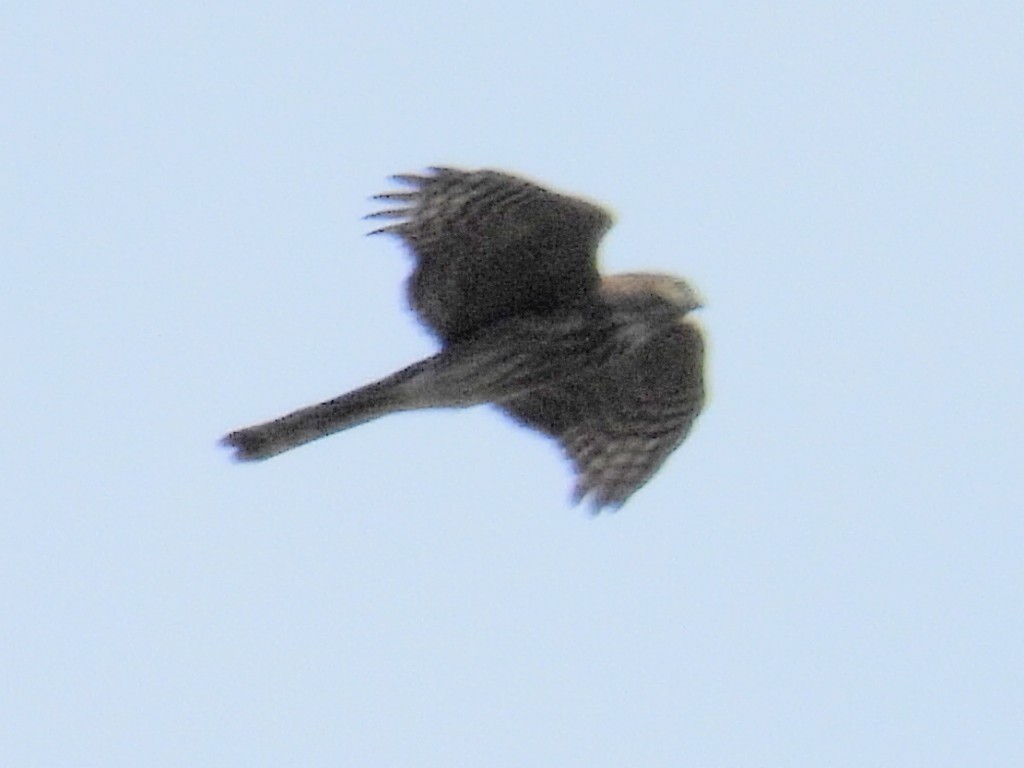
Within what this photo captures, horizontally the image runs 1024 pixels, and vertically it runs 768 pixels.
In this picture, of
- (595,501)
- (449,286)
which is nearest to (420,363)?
(449,286)

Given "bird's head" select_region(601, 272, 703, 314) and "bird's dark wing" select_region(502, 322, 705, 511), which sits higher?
"bird's head" select_region(601, 272, 703, 314)

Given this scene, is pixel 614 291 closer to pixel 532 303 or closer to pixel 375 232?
pixel 532 303

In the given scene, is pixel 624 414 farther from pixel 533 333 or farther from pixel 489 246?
pixel 489 246

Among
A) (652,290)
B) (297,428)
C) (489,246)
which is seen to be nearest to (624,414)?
(652,290)

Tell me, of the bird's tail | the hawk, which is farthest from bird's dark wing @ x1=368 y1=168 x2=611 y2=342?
the bird's tail

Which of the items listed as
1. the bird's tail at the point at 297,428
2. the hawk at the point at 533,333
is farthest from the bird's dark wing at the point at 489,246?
the bird's tail at the point at 297,428

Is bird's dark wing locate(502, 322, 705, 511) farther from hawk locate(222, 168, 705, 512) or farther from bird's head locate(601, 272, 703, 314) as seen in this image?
bird's head locate(601, 272, 703, 314)
